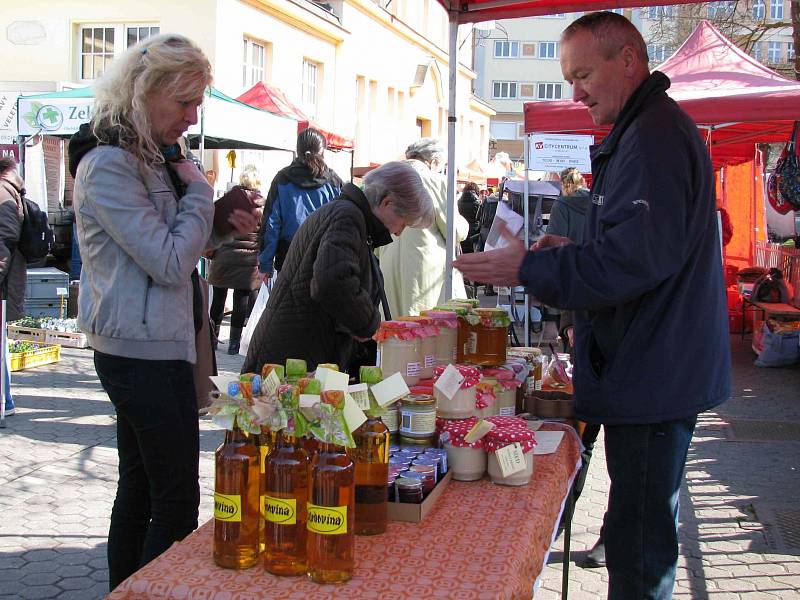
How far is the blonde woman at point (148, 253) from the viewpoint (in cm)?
233

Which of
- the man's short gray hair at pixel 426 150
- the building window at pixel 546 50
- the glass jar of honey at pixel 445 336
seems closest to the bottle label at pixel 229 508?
the glass jar of honey at pixel 445 336

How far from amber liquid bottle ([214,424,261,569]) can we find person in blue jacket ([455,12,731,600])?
0.83 m

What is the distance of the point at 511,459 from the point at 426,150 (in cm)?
378

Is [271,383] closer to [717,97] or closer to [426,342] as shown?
[426,342]

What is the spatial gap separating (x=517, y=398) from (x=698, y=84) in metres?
5.61

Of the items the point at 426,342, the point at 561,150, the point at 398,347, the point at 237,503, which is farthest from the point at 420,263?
the point at 237,503

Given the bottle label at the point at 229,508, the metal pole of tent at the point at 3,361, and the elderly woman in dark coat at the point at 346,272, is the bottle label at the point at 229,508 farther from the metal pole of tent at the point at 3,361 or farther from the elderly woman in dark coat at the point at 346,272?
the metal pole of tent at the point at 3,361

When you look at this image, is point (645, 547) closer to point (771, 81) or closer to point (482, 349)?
point (482, 349)

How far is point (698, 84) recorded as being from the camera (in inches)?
310

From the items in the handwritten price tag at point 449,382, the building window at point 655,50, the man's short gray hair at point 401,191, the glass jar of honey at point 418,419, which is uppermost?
the building window at point 655,50

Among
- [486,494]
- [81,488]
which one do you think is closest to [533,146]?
[81,488]

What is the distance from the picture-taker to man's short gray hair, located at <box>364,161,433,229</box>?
324 cm

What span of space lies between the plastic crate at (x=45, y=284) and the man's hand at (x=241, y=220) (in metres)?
7.83

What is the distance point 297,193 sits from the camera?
6371 mm
